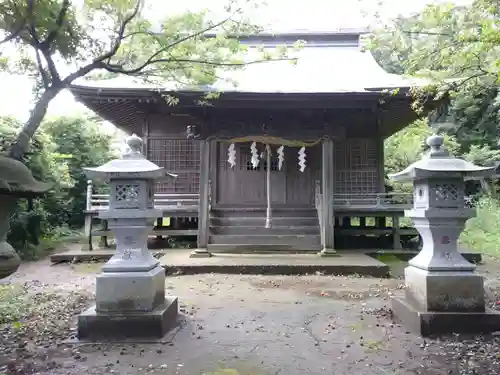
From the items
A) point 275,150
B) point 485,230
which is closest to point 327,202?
point 275,150

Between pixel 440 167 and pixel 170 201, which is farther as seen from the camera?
pixel 170 201

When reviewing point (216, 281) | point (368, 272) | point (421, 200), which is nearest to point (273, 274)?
point (216, 281)

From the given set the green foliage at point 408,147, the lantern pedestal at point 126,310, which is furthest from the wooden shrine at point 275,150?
the lantern pedestal at point 126,310

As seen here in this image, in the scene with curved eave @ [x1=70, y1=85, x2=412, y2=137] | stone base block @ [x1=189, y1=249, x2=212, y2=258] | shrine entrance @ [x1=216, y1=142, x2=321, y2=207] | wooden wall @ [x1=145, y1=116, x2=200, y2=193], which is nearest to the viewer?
curved eave @ [x1=70, y1=85, x2=412, y2=137]

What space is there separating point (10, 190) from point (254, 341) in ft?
9.23

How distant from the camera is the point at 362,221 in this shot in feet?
42.3

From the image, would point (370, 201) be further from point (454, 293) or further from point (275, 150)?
point (454, 293)

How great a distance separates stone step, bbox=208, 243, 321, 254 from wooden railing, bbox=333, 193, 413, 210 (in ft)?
6.03

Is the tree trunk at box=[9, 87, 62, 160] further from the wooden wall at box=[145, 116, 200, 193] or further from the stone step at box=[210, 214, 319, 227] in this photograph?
the wooden wall at box=[145, 116, 200, 193]

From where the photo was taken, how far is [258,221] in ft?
36.3

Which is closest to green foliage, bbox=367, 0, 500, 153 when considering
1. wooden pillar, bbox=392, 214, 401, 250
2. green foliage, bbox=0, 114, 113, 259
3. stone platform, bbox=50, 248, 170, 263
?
wooden pillar, bbox=392, 214, 401, 250

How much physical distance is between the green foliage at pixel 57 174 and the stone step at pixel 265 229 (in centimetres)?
450

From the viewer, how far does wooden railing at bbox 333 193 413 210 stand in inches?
438

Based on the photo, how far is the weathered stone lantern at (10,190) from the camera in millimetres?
3381
